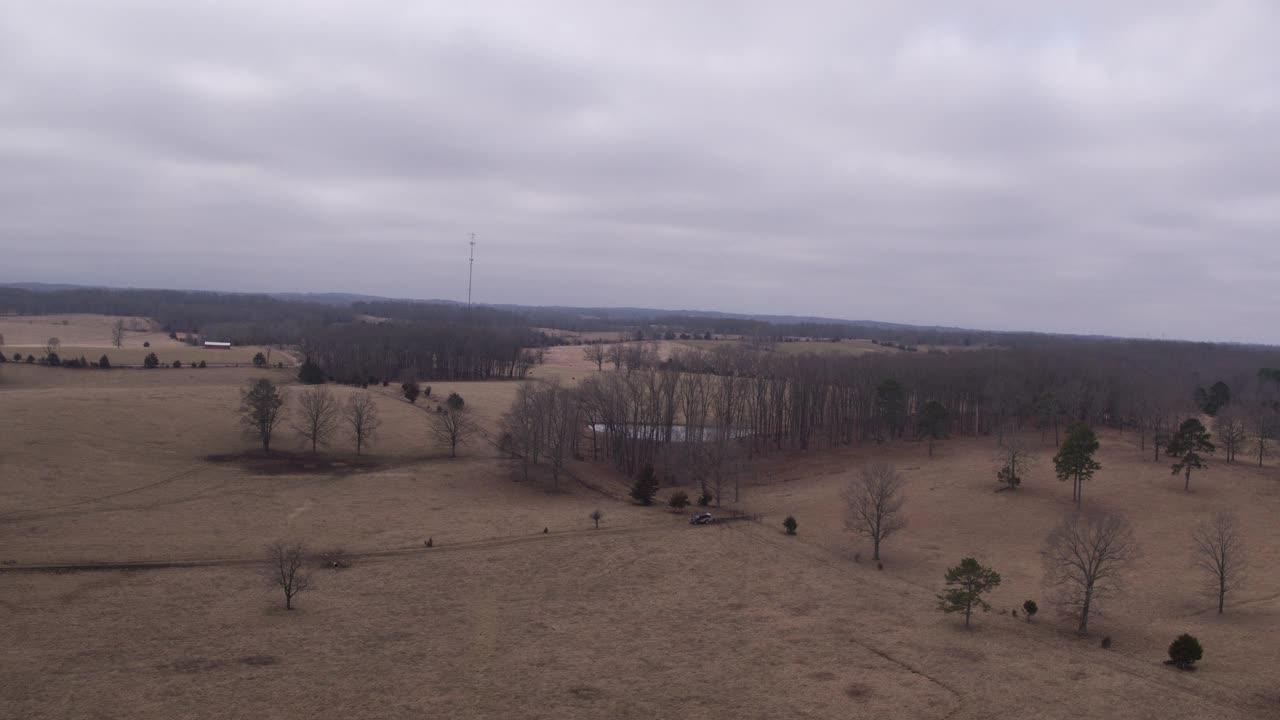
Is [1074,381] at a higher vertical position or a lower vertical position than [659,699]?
higher

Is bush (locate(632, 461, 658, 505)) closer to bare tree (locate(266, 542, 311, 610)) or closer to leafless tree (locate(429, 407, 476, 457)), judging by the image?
leafless tree (locate(429, 407, 476, 457))

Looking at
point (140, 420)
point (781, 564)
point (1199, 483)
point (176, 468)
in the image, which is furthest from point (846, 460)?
point (140, 420)

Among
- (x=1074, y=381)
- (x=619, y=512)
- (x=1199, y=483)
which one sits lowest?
(x=619, y=512)

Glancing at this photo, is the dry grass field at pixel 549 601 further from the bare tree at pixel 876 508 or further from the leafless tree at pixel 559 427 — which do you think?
the leafless tree at pixel 559 427

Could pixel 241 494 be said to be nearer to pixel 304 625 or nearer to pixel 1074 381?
pixel 304 625

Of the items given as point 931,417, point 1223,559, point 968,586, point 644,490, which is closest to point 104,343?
point 644,490

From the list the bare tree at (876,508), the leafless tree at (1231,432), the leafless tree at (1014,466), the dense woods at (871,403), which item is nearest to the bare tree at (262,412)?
the dense woods at (871,403)

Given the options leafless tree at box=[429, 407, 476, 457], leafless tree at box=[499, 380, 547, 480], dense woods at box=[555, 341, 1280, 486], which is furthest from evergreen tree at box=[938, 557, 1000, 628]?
leafless tree at box=[429, 407, 476, 457]
